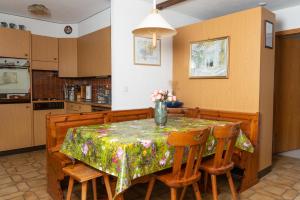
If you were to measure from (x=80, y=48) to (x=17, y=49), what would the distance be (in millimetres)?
1085

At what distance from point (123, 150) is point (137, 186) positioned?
147cm

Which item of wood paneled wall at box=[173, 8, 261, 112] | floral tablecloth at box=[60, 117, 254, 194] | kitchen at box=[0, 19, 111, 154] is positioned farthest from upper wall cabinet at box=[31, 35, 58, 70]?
floral tablecloth at box=[60, 117, 254, 194]

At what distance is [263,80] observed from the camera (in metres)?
2.99

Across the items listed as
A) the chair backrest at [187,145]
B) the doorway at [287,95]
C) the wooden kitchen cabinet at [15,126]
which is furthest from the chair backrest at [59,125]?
the doorway at [287,95]

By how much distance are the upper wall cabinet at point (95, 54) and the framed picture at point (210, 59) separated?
1343 millimetres

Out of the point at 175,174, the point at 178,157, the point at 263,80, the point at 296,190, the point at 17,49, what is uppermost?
the point at 17,49

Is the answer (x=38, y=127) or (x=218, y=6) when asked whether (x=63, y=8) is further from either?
(x=218, y=6)

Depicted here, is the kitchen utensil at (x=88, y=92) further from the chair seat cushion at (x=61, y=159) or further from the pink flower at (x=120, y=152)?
the pink flower at (x=120, y=152)

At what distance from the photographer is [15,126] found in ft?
13.4

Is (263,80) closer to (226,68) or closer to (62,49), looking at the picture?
(226,68)

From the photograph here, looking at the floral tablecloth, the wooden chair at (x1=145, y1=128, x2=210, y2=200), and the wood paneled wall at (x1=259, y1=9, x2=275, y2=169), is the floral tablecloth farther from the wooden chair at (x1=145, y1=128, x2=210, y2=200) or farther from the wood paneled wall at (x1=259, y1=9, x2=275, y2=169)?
the wood paneled wall at (x1=259, y1=9, x2=275, y2=169)

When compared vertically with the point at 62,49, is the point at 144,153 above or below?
below

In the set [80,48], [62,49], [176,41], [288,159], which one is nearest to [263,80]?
[176,41]

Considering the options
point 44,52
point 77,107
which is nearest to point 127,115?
point 77,107
